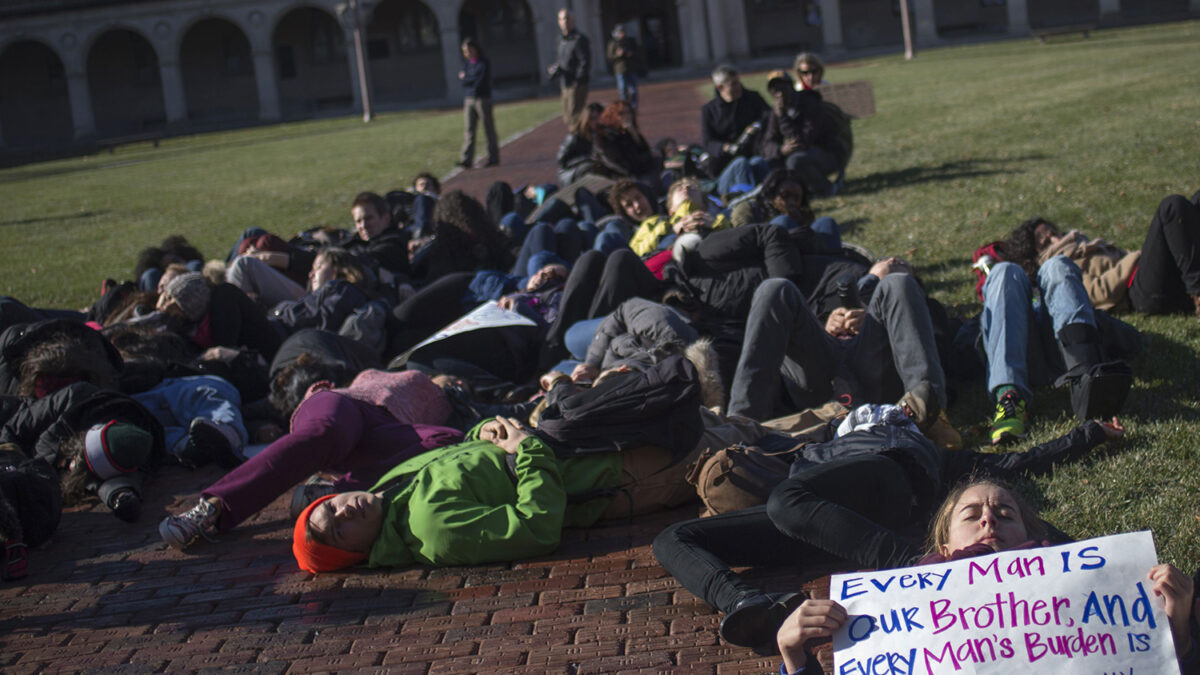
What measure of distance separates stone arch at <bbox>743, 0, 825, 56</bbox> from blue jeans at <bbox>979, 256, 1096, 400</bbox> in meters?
43.2

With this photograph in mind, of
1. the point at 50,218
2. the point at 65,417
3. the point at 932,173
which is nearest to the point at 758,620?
the point at 65,417

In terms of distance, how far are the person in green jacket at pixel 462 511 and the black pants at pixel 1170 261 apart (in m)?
3.56

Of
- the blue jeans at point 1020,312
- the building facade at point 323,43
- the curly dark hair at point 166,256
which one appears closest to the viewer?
the blue jeans at point 1020,312

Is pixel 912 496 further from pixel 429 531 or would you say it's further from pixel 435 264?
pixel 435 264

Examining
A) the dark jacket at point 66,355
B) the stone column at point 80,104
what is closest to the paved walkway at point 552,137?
the dark jacket at point 66,355

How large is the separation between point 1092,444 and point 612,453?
6.81 feet

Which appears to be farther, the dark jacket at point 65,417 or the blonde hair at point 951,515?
the dark jacket at point 65,417

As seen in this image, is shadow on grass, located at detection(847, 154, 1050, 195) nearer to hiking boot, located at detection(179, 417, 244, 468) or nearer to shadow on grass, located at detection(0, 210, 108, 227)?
hiking boot, located at detection(179, 417, 244, 468)

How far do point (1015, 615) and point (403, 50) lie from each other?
49.4 m

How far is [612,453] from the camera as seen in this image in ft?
15.6

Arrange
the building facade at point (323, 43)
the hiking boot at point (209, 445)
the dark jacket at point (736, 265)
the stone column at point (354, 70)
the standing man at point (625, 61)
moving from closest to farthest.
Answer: the hiking boot at point (209, 445)
the dark jacket at point (736, 265)
the standing man at point (625, 61)
the building facade at point (323, 43)
the stone column at point (354, 70)

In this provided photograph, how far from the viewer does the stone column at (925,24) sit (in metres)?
43.5

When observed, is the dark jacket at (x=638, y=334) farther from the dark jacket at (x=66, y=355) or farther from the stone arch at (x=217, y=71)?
the stone arch at (x=217, y=71)

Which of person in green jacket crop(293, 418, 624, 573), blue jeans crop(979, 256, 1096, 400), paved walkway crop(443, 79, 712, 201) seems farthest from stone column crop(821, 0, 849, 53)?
person in green jacket crop(293, 418, 624, 573)
